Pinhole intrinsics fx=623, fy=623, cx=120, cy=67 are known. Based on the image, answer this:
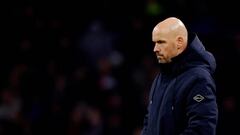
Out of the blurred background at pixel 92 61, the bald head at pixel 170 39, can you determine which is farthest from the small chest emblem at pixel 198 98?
the blurred background at pixel 92 61

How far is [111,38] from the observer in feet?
32.7

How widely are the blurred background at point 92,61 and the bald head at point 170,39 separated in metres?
3.83

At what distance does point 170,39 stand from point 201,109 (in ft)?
1.71

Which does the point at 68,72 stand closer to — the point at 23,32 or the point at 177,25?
the point at 23,32

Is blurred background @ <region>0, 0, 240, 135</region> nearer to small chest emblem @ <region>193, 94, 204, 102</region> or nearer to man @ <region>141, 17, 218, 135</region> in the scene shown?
man @ <region>141, 17, 218, 135</region>

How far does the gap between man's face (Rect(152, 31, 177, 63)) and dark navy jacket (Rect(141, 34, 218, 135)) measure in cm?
4

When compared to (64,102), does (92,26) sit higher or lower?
higher

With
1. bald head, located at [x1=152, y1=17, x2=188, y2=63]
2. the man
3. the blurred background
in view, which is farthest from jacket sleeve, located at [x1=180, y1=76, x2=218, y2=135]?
the blurred background

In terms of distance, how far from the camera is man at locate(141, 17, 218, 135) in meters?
3.91

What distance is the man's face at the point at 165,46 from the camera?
4.09 metres

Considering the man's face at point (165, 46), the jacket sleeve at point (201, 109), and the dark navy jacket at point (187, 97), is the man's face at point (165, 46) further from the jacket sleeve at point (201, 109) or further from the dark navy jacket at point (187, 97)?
the jacket sleeve at point (201, 109)

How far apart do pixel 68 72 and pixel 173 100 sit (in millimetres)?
5611

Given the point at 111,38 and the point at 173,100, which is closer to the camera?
the point at 173,100

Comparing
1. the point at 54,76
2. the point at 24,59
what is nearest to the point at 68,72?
the point at 54,76
